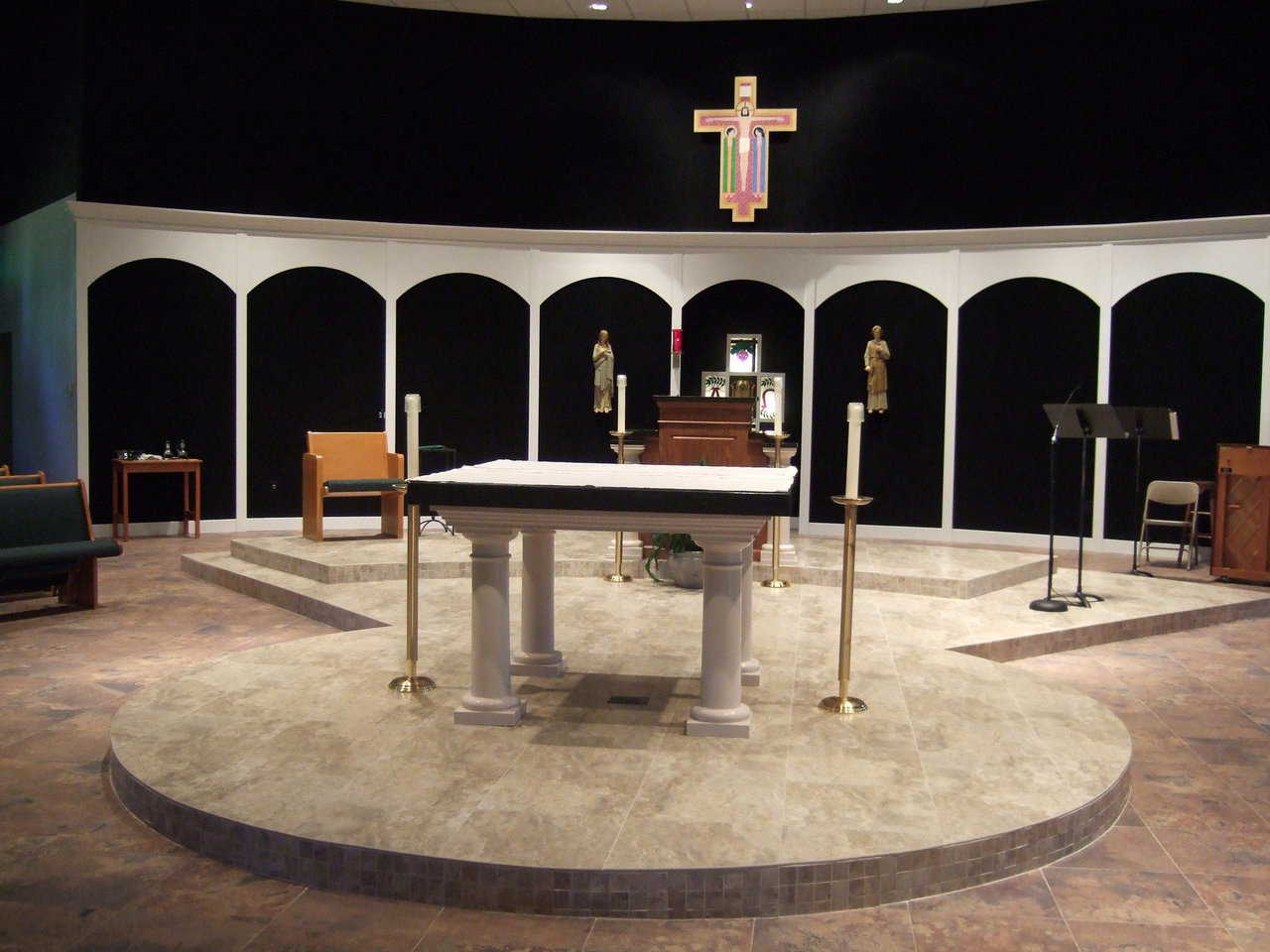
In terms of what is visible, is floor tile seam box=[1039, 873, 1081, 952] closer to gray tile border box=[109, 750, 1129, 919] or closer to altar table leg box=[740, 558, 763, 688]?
gray tile border box=[109, 750, 1129, 919]

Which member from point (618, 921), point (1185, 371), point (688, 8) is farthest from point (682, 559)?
point (688, 8)

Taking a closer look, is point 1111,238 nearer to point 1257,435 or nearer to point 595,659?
point 1257,435

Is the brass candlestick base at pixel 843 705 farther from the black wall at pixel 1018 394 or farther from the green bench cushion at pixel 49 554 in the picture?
the black wall at pixel 1018 394

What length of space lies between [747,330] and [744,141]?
172 centimetres

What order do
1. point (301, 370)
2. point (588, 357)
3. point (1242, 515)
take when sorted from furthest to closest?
1. point (588, 357)
2. point (301, 370)
3. point (1242, 515)

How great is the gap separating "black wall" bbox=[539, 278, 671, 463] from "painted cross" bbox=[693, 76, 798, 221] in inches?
46.9

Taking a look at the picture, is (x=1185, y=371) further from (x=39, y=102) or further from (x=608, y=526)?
(x=39, y=102)

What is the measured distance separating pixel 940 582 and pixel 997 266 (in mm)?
3679

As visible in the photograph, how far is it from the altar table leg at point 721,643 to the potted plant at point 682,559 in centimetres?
295

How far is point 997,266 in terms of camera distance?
10.0m

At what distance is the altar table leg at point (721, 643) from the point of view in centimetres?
415

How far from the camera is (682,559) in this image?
24.0 feet

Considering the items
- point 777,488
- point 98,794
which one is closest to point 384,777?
point 98,794

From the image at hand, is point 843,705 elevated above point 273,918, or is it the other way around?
point 843,705
